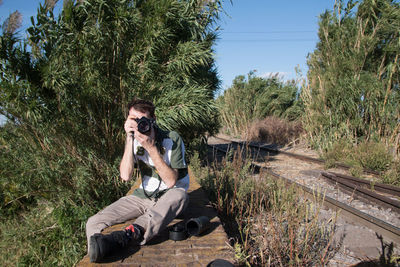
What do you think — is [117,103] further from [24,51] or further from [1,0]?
[1,0]

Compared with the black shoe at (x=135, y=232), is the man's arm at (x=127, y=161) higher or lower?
higher

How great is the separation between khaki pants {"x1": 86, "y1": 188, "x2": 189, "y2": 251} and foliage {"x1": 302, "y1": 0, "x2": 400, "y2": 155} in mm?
7318

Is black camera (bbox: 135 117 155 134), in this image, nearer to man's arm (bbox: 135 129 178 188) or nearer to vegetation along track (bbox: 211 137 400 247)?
man's arm (bbox: 135 129 178 188)

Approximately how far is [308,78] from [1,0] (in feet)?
33.0

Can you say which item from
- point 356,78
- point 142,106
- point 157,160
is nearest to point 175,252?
point 157,160

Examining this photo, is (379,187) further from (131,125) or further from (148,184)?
(131,125)

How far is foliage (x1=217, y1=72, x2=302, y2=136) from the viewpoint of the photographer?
54.2ft

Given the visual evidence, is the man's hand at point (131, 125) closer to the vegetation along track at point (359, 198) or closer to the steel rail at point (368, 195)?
the vegetation along track at point (359, 198)

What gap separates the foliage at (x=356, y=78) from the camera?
8148 mm

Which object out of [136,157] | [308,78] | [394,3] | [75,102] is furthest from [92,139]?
[394,3]

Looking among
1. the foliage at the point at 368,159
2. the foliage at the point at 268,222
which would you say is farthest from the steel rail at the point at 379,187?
the foliage at the point at 268,222

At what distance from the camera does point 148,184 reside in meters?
2.77

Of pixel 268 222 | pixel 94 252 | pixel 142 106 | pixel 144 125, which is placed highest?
pixel 142 106

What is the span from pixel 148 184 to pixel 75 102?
2944 millimetres
